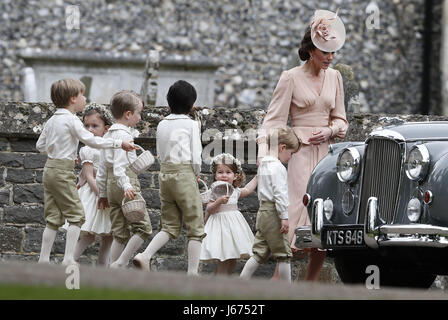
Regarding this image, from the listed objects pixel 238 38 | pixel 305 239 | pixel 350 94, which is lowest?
pixel 305 239

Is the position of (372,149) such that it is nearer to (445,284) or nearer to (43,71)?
(445,284)

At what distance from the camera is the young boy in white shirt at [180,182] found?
29.0 feet

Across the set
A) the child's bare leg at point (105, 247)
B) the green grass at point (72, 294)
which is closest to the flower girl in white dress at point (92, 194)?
the child's bare leg at point (105, 247)

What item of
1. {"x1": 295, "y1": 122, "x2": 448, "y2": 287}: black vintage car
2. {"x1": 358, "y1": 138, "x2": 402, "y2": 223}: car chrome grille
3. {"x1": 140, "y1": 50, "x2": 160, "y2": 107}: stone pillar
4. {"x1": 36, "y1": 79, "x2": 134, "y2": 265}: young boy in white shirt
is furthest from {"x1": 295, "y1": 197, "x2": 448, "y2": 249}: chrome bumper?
{"x1": 140, "y1": 50, "x2": 160, "y2": 107}: stone pillar

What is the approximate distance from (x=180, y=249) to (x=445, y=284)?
210 centimetres

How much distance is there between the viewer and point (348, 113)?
37.1 ft

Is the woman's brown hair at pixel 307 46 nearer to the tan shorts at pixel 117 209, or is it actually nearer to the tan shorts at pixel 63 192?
the tan shorts at pixel 117 209

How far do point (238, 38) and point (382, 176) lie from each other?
17.0 metres

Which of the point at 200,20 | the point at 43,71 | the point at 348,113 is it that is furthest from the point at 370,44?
the point at 348,113

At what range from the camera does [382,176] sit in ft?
27.8

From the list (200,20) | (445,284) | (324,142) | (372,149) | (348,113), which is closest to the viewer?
(372,149)

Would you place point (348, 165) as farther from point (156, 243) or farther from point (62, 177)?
point (62, 177)

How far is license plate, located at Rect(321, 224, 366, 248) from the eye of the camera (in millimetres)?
8250

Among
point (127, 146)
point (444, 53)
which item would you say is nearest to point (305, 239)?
point (127, 146)
